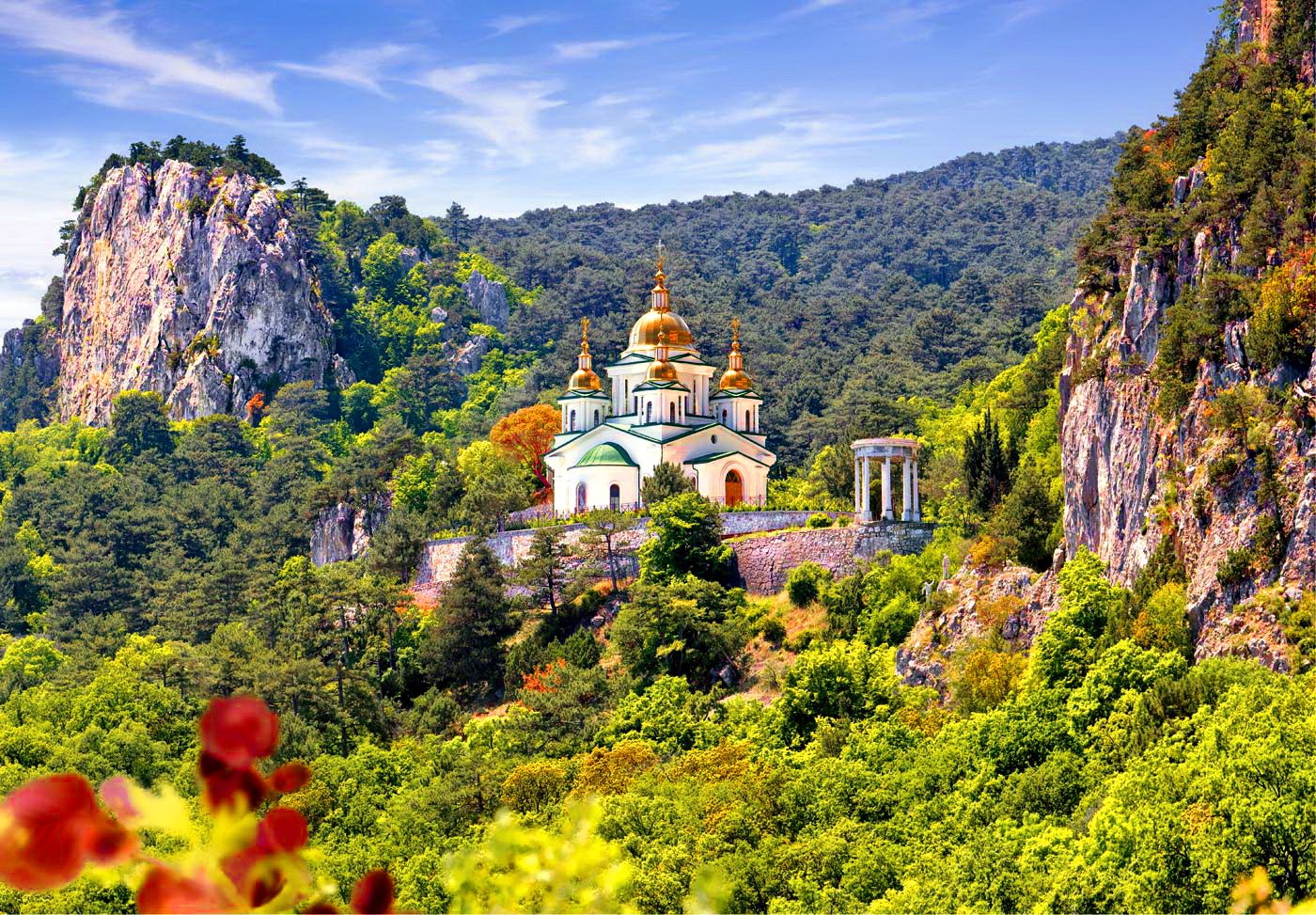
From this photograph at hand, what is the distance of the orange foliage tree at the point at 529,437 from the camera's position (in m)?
64.9

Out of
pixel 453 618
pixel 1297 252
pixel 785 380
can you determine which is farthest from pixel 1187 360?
pixel 785 380

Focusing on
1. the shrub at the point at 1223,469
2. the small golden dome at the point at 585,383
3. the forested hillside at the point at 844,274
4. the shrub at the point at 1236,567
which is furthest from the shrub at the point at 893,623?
the forested hillside at the point at 844,274

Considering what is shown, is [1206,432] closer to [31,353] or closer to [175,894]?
[175,894]

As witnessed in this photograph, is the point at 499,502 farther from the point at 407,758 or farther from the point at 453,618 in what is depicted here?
→ the point at 407,758

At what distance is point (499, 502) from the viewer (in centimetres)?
5844

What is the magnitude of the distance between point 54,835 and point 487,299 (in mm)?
119312

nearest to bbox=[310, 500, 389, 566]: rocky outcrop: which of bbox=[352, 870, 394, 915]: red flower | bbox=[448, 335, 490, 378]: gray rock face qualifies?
bbox=[448, 335, 490, 378]: gray rock face

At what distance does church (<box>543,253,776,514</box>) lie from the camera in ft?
186

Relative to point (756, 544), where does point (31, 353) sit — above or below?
above

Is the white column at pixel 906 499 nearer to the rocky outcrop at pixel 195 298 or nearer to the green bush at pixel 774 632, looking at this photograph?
the green bush at pixel 774 632

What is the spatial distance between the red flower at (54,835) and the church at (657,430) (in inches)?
2029

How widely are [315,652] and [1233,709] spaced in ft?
111

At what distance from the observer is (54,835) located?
2.81m

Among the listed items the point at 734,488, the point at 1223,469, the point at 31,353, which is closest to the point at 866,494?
the point at 734,488
